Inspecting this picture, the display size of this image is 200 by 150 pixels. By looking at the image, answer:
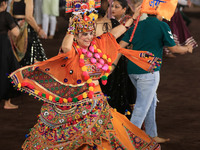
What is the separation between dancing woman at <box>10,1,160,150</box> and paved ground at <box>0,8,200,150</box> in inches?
51.7

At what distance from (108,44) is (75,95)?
2.32 feet

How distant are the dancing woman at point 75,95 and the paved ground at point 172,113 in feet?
4.31

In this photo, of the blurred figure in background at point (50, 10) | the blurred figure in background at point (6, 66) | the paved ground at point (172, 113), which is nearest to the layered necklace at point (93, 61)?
the paved ground at point (172, 113)

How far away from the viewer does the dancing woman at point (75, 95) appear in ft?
15.5

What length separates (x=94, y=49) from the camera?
494 cm

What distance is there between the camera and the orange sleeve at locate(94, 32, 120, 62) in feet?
16.6

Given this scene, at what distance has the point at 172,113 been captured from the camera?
24.0 feet

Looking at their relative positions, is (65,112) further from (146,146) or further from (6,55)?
(6,55)

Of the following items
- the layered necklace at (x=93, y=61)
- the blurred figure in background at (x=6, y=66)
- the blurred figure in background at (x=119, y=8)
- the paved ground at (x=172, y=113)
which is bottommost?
the paved ground at (x=172, y=113)

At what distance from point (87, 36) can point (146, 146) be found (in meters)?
1.46

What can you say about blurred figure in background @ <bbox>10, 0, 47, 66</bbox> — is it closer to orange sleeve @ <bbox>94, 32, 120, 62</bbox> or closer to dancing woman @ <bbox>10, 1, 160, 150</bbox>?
orange sleeve @ <bbox>94, 32, 120, 62</bbox>

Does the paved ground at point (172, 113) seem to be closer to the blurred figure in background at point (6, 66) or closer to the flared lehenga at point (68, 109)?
the blurred figure in background at point (6, 66)

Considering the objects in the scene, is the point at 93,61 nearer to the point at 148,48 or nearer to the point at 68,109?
the point at 68,109

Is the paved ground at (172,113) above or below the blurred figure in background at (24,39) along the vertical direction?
below
